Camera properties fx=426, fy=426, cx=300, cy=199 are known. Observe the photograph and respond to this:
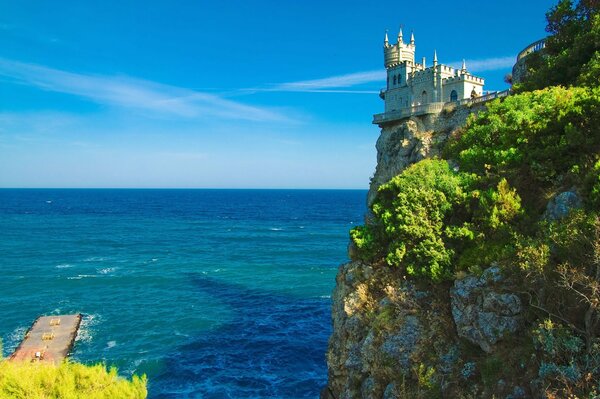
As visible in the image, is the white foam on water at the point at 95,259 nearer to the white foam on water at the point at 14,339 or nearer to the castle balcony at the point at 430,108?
the white foam on water at the point at 14,339

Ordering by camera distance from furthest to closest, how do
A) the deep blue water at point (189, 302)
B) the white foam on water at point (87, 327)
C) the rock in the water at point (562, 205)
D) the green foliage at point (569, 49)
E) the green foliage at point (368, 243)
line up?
the white foam on water at point (87, 327) → the deep blue water at point (189, 302) → the green foliage at point (569, 49) → the green foliage at point (368, 243) → the rock in the water at point (562, 205)

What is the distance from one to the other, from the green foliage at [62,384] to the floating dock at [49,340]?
51.9 feet

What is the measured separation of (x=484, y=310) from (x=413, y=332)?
131 inches

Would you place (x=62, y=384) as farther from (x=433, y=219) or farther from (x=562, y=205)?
(x=562, y=205)

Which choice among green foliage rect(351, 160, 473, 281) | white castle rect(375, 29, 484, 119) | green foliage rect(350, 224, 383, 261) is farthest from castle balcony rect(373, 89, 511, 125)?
A: green foliage rect(350, 224, 383, 261)

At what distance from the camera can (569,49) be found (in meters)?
28.8

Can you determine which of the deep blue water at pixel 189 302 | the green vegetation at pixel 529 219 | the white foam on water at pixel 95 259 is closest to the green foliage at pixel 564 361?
the green vegetation at pixel 529 219

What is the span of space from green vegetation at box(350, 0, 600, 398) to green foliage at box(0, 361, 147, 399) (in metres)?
13.7

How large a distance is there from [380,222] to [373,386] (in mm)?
8581

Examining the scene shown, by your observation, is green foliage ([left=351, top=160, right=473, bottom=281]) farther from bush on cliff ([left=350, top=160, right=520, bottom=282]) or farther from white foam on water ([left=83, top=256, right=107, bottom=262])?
white foam on water ([left=83, top=256, right=107, bottom=262])

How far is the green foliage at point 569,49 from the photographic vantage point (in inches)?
1057

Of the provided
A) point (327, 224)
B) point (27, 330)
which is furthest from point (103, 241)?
point (327, 224)

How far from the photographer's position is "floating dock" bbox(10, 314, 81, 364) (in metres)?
34.8

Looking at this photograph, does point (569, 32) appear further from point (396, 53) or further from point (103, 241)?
point (103, 241)
